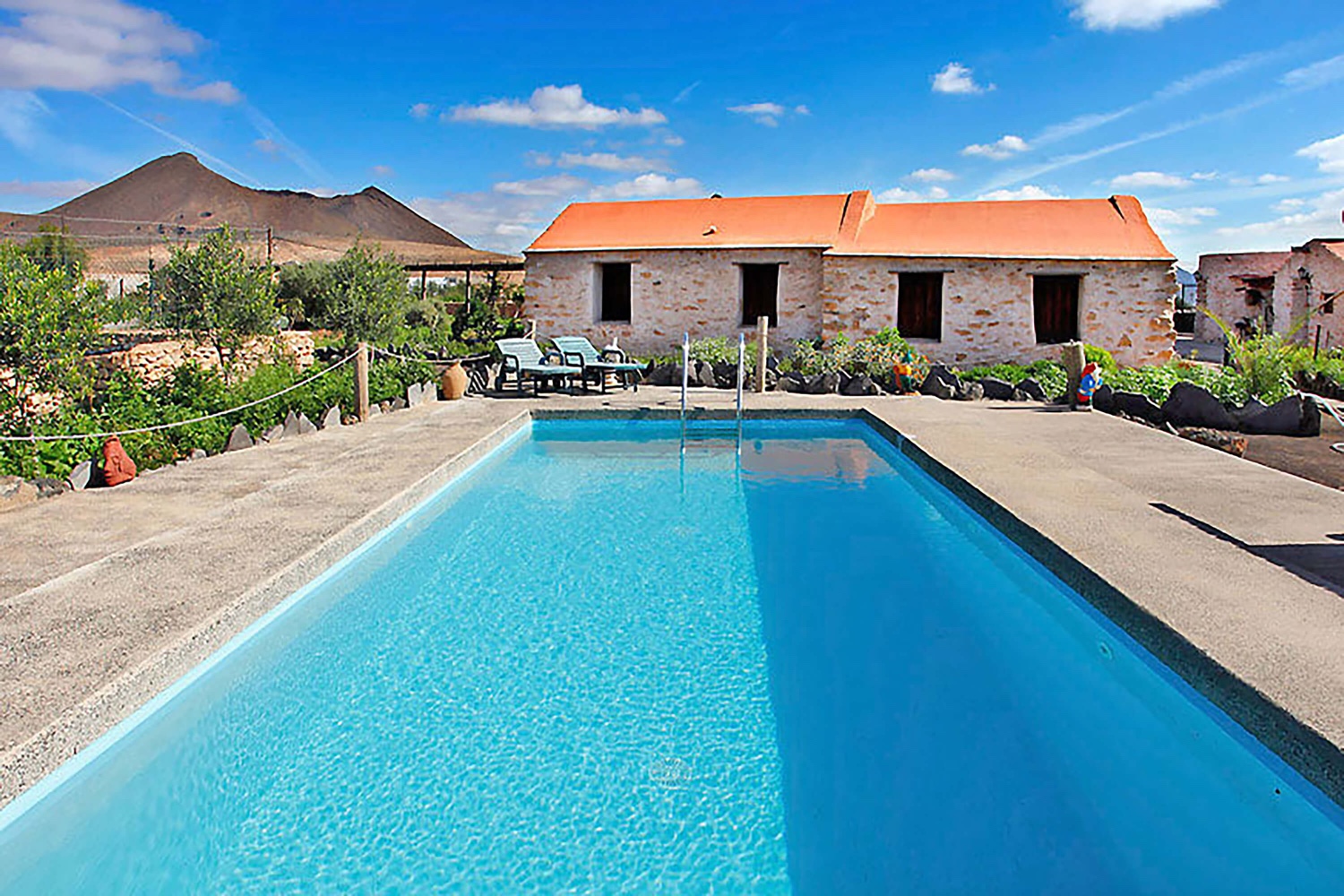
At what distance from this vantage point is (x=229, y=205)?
92188 millimetres

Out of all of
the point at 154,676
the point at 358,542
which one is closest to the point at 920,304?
the point at 358,542

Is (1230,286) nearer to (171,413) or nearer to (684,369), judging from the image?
(684,369)

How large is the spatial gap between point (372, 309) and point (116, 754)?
12.6 metres

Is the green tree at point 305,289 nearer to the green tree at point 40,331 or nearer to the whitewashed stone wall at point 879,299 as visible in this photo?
the whitewashed stone wall at point 879,299

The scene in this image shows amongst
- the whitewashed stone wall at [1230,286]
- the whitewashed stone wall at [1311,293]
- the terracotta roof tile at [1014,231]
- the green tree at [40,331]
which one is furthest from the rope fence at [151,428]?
the whitewashed stone wall at [1230,286]

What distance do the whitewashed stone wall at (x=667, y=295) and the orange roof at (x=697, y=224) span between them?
9.7 inches

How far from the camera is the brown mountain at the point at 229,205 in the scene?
90875mm

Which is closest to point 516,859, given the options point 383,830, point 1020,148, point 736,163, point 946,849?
point 383,830

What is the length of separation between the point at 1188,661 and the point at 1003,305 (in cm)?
1352

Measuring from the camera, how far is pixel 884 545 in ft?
23.7

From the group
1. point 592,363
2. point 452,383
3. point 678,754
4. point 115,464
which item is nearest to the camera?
point 678,754

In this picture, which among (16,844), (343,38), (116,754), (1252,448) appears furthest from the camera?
(343,38)

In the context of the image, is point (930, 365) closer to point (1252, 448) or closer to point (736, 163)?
point (1252, 448)

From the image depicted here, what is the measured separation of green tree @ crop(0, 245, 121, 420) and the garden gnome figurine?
0.94 m
